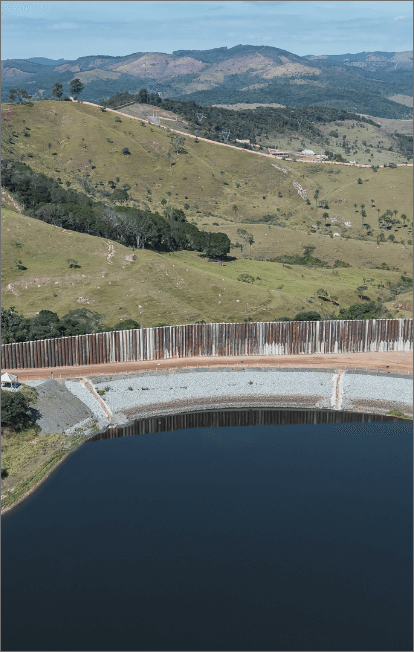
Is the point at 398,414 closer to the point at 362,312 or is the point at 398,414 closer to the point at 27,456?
the point at 362,312

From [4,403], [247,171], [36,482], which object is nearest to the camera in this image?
[36,482]

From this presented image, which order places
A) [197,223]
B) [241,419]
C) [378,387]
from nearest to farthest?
[241,419], [378,387], [197,223]

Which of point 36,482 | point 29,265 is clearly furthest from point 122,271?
point 36,482

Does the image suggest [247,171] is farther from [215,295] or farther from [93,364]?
[93,364]

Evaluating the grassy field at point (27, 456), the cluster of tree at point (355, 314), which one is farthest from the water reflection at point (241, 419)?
the cluster of tree at point (355, 314)

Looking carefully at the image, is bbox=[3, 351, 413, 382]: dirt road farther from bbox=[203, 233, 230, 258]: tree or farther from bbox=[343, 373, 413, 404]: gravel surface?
bbox=[203, 233, 230, 258]: tree

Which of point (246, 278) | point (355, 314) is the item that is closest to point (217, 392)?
point (355, 314)
